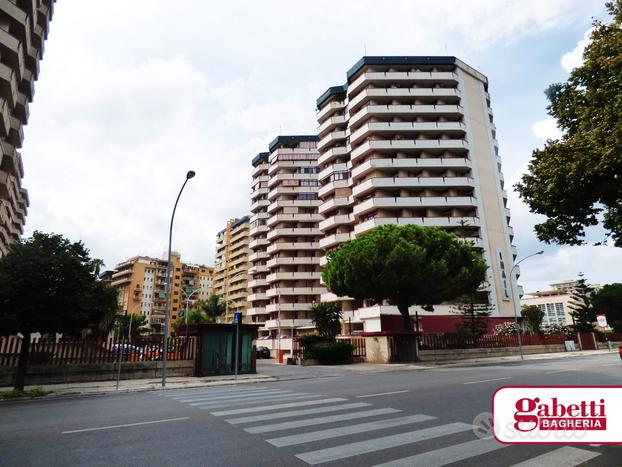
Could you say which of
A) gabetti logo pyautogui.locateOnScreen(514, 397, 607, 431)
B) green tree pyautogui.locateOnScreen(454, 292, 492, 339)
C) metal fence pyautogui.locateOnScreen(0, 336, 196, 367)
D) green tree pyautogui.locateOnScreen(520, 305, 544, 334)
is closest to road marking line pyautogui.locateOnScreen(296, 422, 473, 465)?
gabetti logo pyautogui.locateOnScreen(514, 397, 607, 431)

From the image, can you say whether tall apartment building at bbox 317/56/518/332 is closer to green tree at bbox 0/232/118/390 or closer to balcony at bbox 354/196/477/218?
balcony at bbox 354/196/477/218

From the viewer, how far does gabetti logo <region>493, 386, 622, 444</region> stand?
4219mm

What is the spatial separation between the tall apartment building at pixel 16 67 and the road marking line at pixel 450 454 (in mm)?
27330

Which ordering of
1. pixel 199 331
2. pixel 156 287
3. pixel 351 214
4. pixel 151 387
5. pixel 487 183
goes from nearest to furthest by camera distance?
pixel 151 387
pixel 199 331
pixel 487 183
pixel 351 214
pixel 156 287

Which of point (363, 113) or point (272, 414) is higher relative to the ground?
point (363, 113)

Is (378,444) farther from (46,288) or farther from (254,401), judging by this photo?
(46,288)

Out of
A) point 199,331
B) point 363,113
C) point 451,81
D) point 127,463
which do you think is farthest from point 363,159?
point 127,463

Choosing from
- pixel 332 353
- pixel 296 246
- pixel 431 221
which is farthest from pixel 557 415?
pixel 296 246

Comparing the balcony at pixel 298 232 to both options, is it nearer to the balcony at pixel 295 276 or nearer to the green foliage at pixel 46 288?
the balcony at pixel 295 276

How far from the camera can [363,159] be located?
49.8 meters

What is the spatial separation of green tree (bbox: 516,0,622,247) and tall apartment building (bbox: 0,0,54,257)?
27.8 m

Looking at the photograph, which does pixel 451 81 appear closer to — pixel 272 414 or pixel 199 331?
pixel 199 331

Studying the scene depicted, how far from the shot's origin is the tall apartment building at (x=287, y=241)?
61188 mm

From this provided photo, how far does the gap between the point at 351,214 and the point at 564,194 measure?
3864cm
